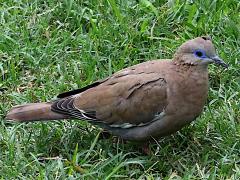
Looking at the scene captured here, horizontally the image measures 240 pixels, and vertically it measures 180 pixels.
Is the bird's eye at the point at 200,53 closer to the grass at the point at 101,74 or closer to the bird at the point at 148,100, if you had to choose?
the bird at the point at 148,100

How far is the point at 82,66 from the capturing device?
5.98 metres

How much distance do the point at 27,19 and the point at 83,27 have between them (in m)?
0.45

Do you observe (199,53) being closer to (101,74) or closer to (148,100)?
(148,100)

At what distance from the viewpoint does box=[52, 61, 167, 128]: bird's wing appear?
16.5ft

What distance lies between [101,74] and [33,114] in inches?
32.8

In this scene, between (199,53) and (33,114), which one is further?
(33,114)

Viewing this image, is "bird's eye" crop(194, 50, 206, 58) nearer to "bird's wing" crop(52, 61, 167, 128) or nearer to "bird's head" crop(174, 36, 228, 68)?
"bird's head" crop(174, 36, 228, 68)

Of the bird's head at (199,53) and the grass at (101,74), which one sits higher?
the bird's head at (199,53)

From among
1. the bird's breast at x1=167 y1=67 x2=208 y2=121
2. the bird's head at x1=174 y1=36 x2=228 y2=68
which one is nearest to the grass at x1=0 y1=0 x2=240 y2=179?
the bird's breast at x1=167 y1=67 x2=208 y2=121

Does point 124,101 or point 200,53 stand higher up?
point 200,53

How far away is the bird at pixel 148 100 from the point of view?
197 inches

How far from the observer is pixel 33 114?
524 centimetres

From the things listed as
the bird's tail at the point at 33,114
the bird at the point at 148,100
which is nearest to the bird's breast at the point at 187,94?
the bird at the point at 148,100

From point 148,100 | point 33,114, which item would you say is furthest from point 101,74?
point 148,100
